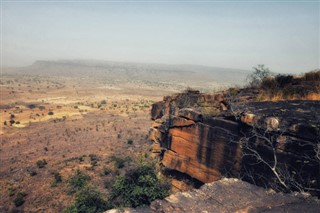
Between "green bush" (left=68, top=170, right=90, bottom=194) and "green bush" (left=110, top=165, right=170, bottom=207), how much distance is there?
5.25 metres

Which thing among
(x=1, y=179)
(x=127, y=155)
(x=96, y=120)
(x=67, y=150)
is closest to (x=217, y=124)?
(x=127, y=155)

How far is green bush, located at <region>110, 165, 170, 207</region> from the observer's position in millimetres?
11453

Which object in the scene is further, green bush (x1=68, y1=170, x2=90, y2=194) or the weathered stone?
green bush (x1=68, y1=170, x2=90, y2=194)

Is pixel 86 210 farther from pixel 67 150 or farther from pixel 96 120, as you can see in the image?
pixel 96 120

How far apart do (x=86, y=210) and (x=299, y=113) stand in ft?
32.8

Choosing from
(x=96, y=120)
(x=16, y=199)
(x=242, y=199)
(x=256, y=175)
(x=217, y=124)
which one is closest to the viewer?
(x=242, y=199)

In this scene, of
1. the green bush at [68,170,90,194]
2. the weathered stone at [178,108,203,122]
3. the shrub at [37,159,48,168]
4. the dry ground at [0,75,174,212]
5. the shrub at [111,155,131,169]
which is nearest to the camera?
the weathered stone at [178,108,203,122]

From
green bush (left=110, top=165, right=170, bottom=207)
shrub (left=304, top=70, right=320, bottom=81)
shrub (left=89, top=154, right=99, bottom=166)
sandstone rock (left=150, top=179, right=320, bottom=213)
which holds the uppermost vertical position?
shrub (left=304, top=70, right=320, bottom=81)

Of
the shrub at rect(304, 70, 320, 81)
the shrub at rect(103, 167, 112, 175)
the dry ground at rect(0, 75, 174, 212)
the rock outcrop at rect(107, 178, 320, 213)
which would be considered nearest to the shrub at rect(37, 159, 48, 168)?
the dry ground at rect(0, 75, 174, 212)

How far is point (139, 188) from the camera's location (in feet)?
38.6

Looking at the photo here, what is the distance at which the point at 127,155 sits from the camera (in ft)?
79.2

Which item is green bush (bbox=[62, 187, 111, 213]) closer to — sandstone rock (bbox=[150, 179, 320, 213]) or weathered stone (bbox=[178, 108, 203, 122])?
weathered stone (bbox=[178, 108, 203, 122])

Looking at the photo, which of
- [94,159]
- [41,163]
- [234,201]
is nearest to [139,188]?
[234,201]

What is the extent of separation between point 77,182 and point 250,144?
12.3m
